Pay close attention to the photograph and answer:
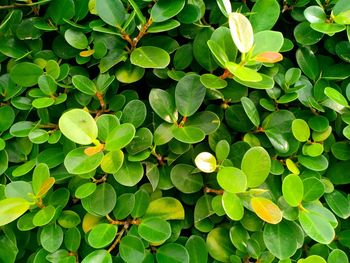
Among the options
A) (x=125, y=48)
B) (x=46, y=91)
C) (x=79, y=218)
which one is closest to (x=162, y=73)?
(x=125, y=48)

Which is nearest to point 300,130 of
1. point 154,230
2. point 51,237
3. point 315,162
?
point 315,162

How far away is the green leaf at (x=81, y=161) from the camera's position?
0.82 metres

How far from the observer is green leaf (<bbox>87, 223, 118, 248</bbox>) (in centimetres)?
85

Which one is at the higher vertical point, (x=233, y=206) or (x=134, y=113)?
(x=134, y=113)

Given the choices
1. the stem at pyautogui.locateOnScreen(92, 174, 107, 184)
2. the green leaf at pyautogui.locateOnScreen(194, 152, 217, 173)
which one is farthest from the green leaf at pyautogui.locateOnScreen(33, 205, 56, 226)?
the green leaf at pyautogui.locateOnScreen(194, 152, 217, 173)

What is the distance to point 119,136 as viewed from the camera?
0.84 metres

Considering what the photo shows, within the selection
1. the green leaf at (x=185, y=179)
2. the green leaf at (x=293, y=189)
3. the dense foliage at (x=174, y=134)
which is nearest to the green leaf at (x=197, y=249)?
the dense foliage at (x=174, y=134)

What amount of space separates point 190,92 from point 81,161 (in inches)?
10.7

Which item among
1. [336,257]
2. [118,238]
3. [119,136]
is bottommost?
[336,257]

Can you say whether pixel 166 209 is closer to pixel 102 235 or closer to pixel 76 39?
pixel 102 235

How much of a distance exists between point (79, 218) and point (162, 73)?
14.9 inches

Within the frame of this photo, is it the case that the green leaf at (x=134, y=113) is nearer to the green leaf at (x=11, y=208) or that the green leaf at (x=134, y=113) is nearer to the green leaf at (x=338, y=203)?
the green leaf at (x=11, y=208)

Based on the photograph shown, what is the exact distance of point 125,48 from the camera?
0.96 meters

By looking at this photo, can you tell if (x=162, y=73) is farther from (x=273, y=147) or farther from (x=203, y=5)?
(x=273, y=147)
